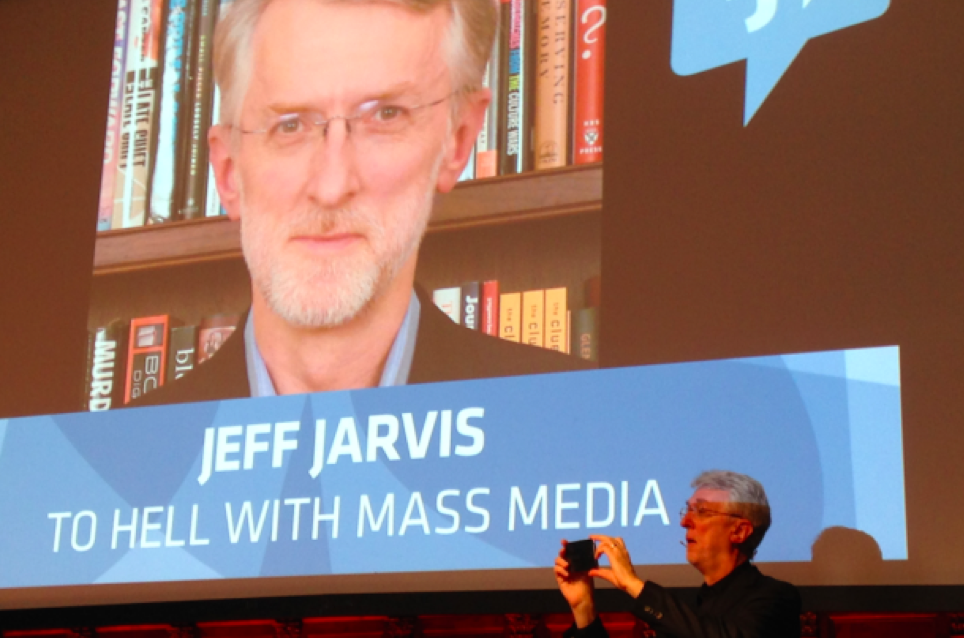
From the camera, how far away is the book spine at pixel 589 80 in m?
3.94

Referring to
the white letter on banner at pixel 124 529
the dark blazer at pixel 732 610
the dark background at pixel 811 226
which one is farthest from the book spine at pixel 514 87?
the dark blazer at pixel 732 610

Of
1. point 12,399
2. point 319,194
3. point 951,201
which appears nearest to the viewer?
point 951,201

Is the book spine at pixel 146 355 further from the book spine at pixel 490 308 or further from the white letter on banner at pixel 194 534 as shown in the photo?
the book spine at pixel 490 308

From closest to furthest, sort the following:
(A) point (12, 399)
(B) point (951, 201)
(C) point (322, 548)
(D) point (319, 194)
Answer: (B) point (951, 201)
(C) point (322, 548)
(D) point (319, 194)
(A) point (12, 399)

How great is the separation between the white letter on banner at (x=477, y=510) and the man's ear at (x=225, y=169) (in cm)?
124

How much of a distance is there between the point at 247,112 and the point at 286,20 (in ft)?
1.05

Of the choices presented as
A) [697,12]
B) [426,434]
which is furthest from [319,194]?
[697,12]

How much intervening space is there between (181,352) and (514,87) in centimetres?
134

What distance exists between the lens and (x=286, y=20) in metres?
4.33

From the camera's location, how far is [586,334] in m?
3.77

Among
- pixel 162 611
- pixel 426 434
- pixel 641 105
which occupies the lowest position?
pixel 162 611

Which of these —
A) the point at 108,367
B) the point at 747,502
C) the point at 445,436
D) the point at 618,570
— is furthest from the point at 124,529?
the point at 747,502

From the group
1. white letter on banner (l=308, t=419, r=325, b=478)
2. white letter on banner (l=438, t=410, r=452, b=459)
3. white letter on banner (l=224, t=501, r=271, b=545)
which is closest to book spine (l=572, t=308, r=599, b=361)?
white letter on banner (l=438, t=410, r=452, b=459)

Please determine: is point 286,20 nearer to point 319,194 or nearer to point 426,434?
point 319,194
